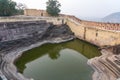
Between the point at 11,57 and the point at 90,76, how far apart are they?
7903 mm

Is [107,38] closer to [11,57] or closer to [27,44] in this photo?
[27,44]

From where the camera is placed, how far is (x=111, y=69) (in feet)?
41.7

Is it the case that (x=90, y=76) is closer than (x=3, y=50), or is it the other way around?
(x=90, y=76)

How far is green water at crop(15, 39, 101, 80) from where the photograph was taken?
503 inches

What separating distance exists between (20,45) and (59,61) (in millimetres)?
5830

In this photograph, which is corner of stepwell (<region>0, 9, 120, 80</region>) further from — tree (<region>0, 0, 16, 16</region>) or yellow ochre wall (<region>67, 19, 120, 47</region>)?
tree (<region>0, 0, 16, 16</region>)

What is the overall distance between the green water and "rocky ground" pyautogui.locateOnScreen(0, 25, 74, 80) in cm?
75

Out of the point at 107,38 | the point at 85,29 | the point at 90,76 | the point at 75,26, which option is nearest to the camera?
the point at 90,76

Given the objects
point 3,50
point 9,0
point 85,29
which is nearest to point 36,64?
point 3,50

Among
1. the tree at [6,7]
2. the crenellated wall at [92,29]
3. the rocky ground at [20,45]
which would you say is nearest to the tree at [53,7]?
the crenellated wall at [92,29]

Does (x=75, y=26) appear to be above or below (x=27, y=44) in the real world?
above

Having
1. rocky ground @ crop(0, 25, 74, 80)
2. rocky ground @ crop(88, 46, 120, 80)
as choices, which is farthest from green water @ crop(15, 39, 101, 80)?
rocky ground @ crop(0, 25, 74, 80)

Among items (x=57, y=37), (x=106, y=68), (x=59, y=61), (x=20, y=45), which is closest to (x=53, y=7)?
(x=57, y=37)

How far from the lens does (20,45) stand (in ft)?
63.5
